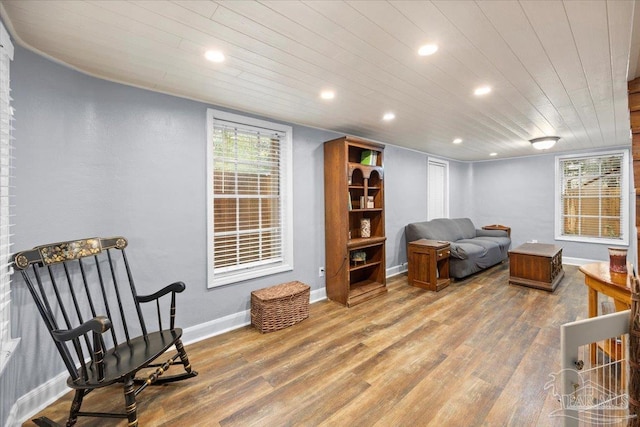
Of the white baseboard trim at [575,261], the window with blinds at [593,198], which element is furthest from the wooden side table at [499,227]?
the white baseboard trim at [575,261]

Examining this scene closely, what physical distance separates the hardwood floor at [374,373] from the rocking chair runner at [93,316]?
31cm

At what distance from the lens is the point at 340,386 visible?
6.75ft

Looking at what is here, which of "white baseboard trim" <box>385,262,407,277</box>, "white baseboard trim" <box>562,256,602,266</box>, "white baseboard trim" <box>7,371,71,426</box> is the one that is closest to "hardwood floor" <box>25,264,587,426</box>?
"white baseboard trim" <box>7,371,71,426</box>

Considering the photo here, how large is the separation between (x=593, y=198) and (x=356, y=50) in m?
6.58

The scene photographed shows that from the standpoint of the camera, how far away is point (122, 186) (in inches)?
92.0

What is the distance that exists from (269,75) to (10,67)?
1.64 metres

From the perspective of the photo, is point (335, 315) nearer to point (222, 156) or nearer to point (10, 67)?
point (222, 156)

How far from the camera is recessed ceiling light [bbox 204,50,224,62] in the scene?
74.0 inches

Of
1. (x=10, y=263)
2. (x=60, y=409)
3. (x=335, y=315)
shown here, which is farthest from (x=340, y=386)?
(x=10, y=263)

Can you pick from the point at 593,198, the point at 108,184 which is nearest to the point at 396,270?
the point at 593,198

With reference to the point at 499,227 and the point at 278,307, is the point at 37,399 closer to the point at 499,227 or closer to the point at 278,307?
the point at 278,307

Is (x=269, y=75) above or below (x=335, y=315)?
above

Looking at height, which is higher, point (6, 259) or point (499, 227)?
point (6, 259)

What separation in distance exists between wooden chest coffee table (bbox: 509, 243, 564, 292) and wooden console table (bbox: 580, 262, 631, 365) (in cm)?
186
